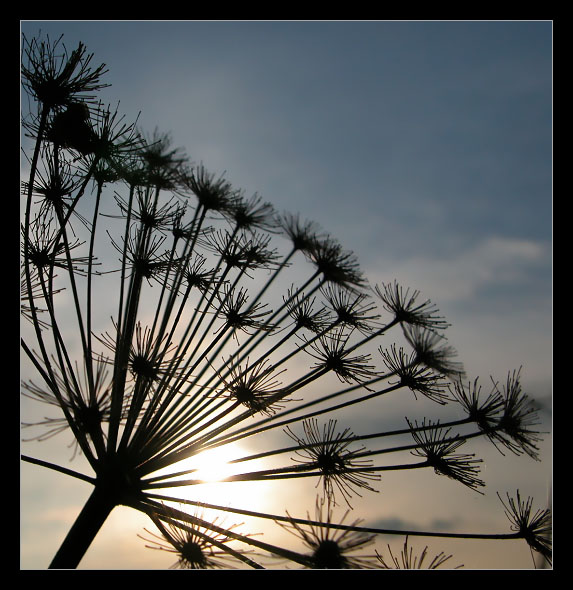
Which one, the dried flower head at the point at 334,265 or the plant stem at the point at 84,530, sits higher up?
the dried flower head at the point at 334,265

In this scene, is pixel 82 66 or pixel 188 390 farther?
pixel 188 390

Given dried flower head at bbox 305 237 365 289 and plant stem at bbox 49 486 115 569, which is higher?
dried flower head at bbox 305 237 365 289

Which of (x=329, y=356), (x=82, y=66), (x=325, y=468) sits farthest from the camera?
(x=329, y=356)

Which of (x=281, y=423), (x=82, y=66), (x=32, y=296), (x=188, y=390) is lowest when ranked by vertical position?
(x=281, y=423)

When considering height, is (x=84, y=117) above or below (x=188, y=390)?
above
